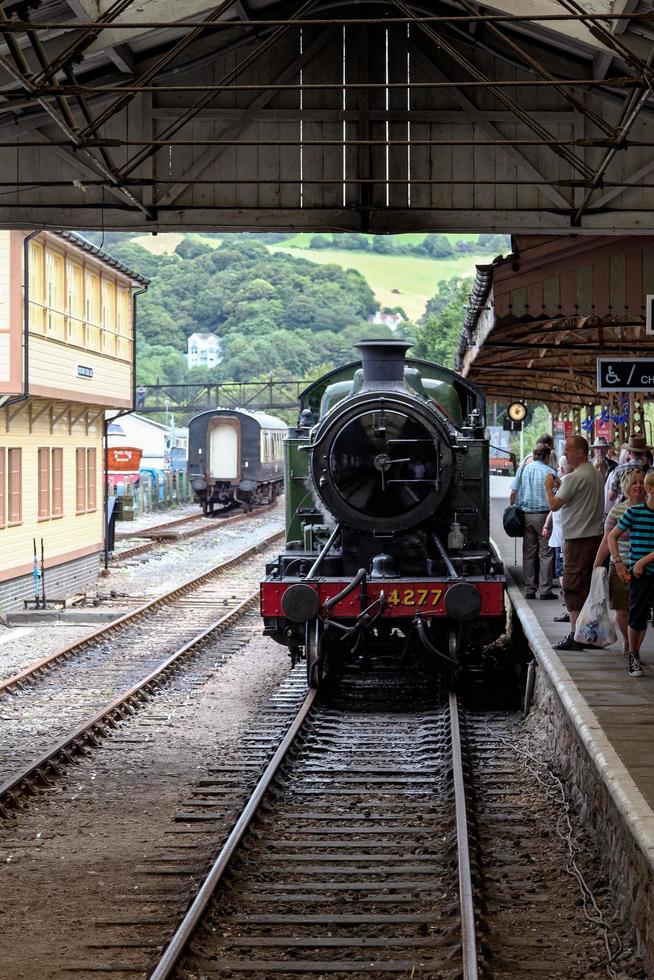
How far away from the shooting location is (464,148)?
9.69 metres

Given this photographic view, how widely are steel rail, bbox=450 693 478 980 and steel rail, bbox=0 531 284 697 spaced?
15.4ft

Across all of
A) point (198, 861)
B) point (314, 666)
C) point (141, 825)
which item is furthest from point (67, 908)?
point (314, 666)

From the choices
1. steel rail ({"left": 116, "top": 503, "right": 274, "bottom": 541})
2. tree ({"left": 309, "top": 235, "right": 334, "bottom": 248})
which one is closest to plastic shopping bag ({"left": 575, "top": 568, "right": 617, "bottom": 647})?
steel rail ({"left": 116, "top": 503, "right": 274, "bottom": 541})

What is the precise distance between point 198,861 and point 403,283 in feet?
512

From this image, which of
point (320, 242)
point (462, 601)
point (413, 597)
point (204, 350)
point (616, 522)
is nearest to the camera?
point (616, 522)

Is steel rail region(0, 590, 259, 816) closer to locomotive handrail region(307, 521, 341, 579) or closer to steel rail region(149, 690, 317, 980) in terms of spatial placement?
steel rail region(149, 690, 317, 980)

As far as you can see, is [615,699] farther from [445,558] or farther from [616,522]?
[445,558]

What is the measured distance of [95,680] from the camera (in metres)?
12.3

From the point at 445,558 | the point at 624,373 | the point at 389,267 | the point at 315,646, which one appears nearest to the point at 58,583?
the point at 315,646

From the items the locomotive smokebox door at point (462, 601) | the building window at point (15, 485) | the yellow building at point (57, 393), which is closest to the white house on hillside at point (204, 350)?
the yellow building at point (57, 393)

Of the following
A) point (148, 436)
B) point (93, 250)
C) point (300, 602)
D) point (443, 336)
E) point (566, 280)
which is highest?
point (443, 336)

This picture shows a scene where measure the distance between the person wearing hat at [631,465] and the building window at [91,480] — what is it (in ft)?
43.5

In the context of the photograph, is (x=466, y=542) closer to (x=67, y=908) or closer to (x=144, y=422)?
(x=67, y=908)

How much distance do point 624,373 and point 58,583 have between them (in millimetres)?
11181
